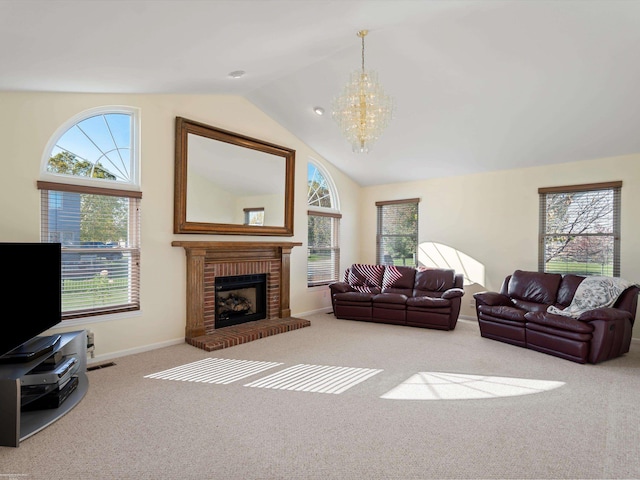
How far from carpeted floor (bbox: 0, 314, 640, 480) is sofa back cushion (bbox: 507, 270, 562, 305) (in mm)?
1047

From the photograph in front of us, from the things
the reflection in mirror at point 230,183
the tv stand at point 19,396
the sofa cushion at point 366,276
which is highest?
the reflection in mirror at point 230,183

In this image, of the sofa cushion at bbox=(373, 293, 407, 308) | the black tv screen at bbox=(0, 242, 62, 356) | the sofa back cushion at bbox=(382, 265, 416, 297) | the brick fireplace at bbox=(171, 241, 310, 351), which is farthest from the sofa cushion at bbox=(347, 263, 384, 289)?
the black tv screen at bbox=(0, 242, 62, 356)

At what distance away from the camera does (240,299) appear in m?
5.86

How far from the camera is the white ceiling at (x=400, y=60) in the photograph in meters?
2.75

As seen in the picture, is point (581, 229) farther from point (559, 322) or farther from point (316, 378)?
point (316, 378)

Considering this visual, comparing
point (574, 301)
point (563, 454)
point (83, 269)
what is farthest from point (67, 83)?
point (574, 301)

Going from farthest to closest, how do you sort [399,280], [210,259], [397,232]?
[397,232], [399,280], [210,259]

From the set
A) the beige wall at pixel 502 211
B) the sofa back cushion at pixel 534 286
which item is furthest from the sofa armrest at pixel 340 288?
the sofa back cushion at pixel 534 286

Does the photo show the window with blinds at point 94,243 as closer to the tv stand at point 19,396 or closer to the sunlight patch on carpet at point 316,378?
the tv stand at point 19,396

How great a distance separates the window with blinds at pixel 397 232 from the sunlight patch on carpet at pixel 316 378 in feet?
12.3

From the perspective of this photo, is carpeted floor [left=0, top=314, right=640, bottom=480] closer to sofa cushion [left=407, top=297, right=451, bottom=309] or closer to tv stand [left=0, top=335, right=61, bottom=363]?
tv stand [left=0, top=335, right=61, bottom=363]

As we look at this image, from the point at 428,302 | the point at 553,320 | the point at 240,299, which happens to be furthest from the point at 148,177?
the point at 553,320

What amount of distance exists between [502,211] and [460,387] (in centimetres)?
368

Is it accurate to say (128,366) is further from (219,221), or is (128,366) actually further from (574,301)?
(574,301)
